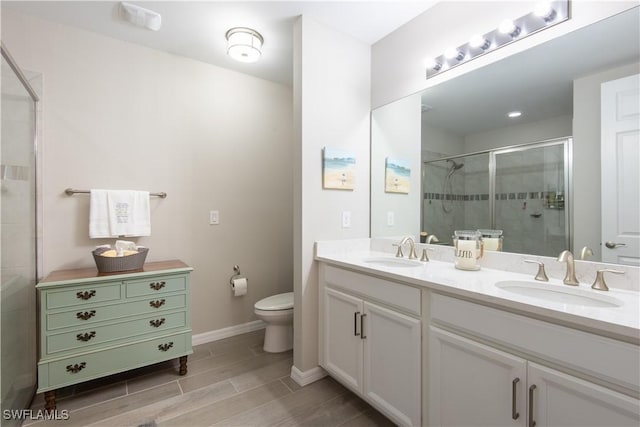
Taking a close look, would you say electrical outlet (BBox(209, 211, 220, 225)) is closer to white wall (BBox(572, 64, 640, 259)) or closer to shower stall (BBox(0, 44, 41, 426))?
shower stall (BBox(0, 44, 41, 426))

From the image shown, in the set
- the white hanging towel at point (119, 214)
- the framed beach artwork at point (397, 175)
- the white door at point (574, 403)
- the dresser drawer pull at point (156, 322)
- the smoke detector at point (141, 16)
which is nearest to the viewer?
the white door at point (574, 403)

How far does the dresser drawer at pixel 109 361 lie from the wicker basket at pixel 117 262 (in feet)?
1.62

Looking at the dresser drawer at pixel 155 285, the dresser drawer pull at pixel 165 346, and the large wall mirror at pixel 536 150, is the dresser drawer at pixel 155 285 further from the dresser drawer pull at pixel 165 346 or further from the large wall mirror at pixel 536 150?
the large wall mirror at pixel 536 150

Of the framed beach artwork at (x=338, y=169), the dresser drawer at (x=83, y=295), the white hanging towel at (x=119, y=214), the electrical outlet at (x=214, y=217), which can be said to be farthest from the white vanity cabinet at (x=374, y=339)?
the white hanging towel at (x=119, y=214)

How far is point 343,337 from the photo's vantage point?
5.85 feet

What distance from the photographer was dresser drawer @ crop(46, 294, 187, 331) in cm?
168

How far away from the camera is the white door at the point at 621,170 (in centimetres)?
116

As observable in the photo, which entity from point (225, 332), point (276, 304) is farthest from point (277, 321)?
point (225, 332)

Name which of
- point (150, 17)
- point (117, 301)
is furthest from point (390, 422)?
point (150, 17)

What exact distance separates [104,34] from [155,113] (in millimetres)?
611

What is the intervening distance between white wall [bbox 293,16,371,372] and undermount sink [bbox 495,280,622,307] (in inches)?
43.9

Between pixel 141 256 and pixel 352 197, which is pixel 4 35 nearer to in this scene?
pixel 141 256

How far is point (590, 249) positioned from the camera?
1.27m

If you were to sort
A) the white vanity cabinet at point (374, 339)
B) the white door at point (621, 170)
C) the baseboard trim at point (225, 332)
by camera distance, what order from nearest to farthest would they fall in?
1. the white door at point (621, 170)
2. the white vanity cabinet at point (374, 339)
3. the baseboard trim at point (225, 332)
